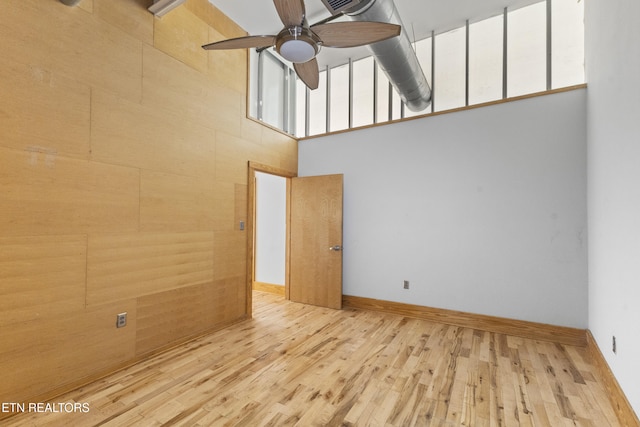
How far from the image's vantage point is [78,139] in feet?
7.27

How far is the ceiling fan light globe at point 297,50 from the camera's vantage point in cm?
187

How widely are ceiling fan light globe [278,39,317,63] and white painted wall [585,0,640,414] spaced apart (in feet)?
6.44

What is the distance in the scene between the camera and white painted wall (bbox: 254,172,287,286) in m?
5.16

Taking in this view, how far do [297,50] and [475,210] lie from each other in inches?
112

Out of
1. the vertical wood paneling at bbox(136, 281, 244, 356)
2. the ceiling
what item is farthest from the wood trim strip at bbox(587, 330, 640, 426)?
the ceiling

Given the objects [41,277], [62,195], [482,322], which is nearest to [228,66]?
[62,195]

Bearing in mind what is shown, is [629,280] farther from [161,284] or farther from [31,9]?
[31,9]

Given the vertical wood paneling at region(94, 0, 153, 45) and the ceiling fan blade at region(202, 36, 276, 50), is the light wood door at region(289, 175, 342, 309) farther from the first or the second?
the vertical wood paneling at region(94, 0, 153, 45)

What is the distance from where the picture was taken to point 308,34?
1.86 meters

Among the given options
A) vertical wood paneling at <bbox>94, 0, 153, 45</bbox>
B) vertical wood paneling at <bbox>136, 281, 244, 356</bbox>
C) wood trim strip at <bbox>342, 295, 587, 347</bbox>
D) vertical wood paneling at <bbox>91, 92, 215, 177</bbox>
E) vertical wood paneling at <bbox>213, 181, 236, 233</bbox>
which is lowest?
wood trim strip at <bbox>342, 295, 587, 347</bbox>

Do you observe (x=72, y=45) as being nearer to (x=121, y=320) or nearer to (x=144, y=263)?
(x=144, y=263)

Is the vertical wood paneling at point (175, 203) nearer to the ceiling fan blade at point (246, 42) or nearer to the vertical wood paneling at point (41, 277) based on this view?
the vertical wood paneling at point (41, 277)

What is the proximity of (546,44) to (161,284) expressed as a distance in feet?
16.8

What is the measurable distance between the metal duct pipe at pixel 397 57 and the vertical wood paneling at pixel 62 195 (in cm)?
245
